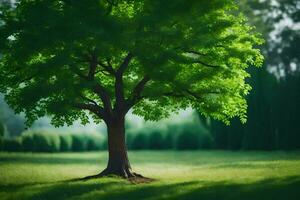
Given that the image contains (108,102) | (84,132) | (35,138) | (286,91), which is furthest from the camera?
(84,132)

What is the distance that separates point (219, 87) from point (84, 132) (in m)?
37.7

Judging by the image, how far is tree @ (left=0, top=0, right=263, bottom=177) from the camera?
19.1 meters

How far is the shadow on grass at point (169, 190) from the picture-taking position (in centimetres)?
1585

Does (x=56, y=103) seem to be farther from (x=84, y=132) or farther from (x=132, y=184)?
(x=84, y=132)

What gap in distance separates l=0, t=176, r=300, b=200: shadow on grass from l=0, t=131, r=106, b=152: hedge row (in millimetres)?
29224

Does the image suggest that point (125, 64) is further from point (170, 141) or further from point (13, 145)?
point (170, 141)

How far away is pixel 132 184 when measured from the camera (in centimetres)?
1989

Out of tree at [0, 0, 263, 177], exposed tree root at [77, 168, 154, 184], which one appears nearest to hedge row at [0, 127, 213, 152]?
→ tree at [0, 0, 263, 177]

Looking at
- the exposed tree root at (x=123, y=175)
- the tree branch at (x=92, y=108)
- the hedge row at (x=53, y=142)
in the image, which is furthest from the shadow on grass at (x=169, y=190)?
the hedge row at (x=53, y=142)

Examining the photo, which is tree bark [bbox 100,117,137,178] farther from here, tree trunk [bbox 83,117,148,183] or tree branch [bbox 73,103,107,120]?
tree branch [bbox 73,103,107,120]

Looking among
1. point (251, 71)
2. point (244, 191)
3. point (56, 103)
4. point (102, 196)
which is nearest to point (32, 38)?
point (56, 103)

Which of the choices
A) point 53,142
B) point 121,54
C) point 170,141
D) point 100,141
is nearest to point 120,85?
point 121,54

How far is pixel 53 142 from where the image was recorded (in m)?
50.7

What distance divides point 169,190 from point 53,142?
35.0 metres
